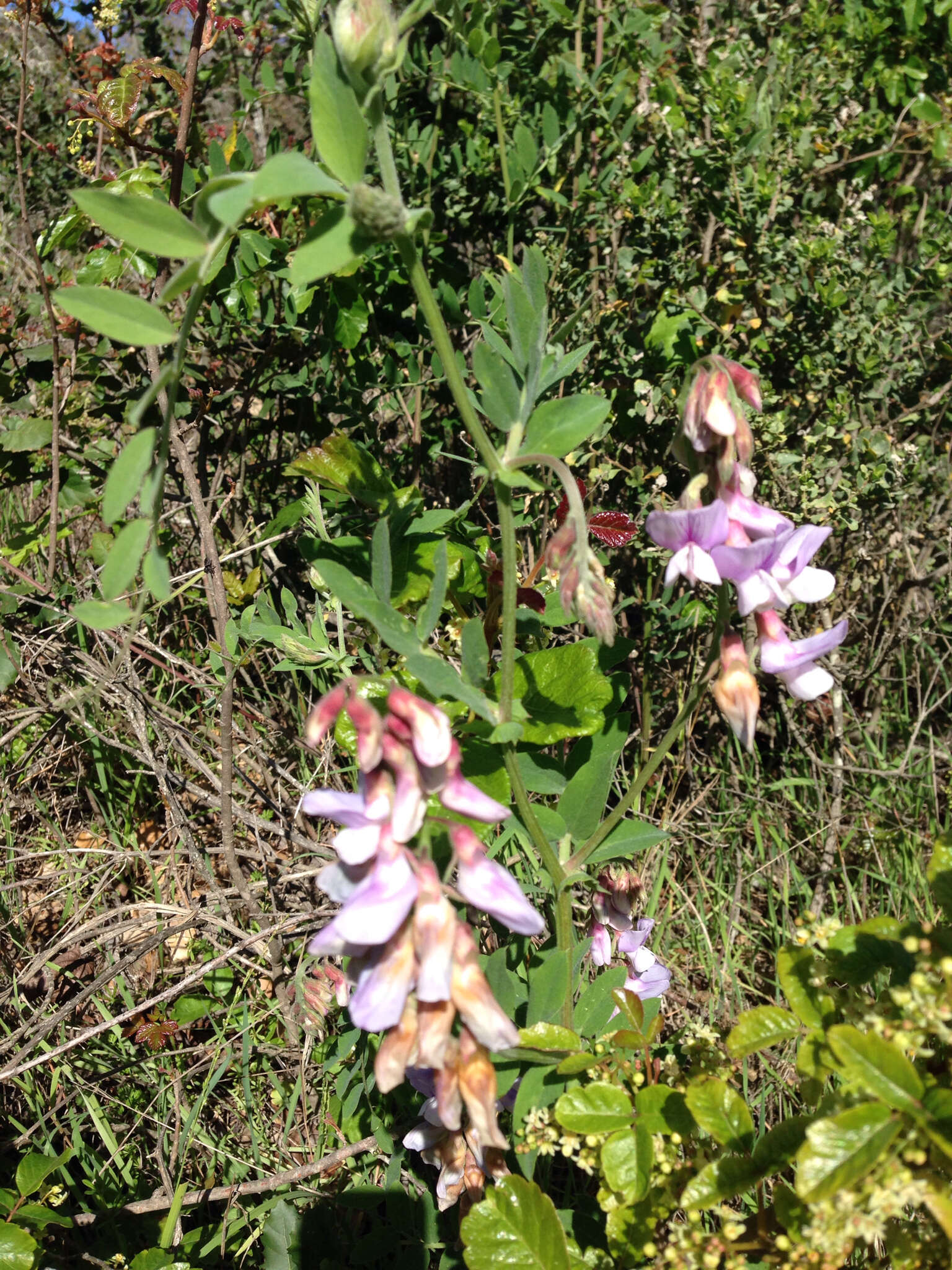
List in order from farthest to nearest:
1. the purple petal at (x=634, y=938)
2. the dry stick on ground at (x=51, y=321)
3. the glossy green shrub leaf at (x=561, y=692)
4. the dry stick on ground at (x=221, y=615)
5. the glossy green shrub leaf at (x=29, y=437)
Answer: the glossy green shrub leaf at (x=29, y=437) < the dry stick on ground at (x=51, y=321) < the dry stick on ground at (x=221, y=615) < the purple petal at (x=634, y=938) < the glossy green shrub leaf at (x=561, y=692)

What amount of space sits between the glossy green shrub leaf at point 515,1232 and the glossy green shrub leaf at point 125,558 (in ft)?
2.37

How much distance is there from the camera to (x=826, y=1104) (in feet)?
2.94

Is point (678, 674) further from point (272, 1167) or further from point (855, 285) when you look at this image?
point (272, 1167)

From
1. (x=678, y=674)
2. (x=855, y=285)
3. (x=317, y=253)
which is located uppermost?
(x=317, y=253)

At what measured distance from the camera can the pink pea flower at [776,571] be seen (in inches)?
37.3

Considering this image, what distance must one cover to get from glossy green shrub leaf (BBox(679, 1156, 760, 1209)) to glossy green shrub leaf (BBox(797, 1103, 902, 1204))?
183mm

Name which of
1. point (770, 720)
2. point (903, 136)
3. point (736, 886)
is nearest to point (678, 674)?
point (770, 720)


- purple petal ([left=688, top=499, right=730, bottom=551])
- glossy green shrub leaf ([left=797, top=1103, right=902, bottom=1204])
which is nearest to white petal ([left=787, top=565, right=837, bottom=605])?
purple petal ([left=688, top=499, right=730, bottom=551])

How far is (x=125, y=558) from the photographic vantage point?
32.5 inches

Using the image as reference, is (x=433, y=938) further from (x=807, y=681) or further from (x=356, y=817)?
(x=807, y=681)

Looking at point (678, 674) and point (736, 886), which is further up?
point (678, 674)

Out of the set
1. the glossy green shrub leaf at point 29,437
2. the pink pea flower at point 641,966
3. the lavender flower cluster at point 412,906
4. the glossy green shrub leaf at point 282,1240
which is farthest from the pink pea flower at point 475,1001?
the glossy green shrub leaf at point 29,437

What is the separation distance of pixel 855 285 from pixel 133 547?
1925mm

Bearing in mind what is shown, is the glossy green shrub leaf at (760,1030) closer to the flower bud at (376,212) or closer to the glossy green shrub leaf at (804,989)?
the glossy green shrub leaf at (804,989)
